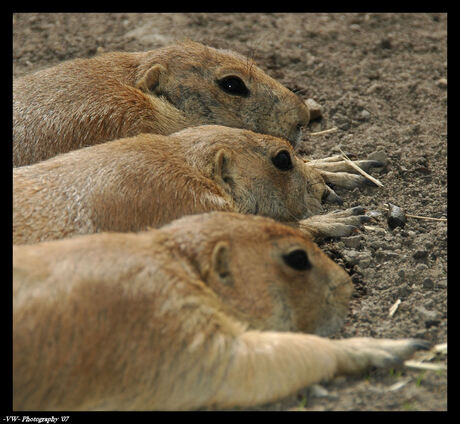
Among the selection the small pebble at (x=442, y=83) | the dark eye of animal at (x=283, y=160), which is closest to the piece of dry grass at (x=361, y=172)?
the dark eye of animal at (x=283, y=160)

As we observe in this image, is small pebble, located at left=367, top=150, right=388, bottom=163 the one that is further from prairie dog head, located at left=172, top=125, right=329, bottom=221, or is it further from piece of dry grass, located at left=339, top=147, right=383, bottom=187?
prairie dog head, located at left=172, top=125, right=329, bottom=221

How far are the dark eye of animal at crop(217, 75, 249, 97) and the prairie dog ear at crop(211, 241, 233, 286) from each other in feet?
9.94

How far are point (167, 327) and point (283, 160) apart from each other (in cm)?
263

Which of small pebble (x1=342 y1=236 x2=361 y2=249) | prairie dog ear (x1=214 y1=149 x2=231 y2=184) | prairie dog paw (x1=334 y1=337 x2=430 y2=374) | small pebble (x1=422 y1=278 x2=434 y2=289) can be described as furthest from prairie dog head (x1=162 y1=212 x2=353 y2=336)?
small pebble (x1=342 y1=236 x2=361 y2=249)

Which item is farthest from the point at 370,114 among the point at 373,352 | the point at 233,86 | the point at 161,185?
the point at 373,352

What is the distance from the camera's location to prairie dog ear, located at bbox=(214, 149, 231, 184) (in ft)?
19.9

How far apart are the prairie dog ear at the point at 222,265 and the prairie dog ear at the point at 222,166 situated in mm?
1352

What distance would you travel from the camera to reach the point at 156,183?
224 inches

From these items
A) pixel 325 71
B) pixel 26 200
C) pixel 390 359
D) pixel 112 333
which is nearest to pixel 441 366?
pixel 390 359

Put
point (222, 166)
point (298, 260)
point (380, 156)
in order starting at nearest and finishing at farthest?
point (298, 260)
point (222, 166)
point (380, 156)

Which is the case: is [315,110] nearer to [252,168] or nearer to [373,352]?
[252,168]

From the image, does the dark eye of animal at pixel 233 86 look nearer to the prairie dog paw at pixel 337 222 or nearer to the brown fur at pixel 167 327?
the prairie dog paw at pixel 337 222
